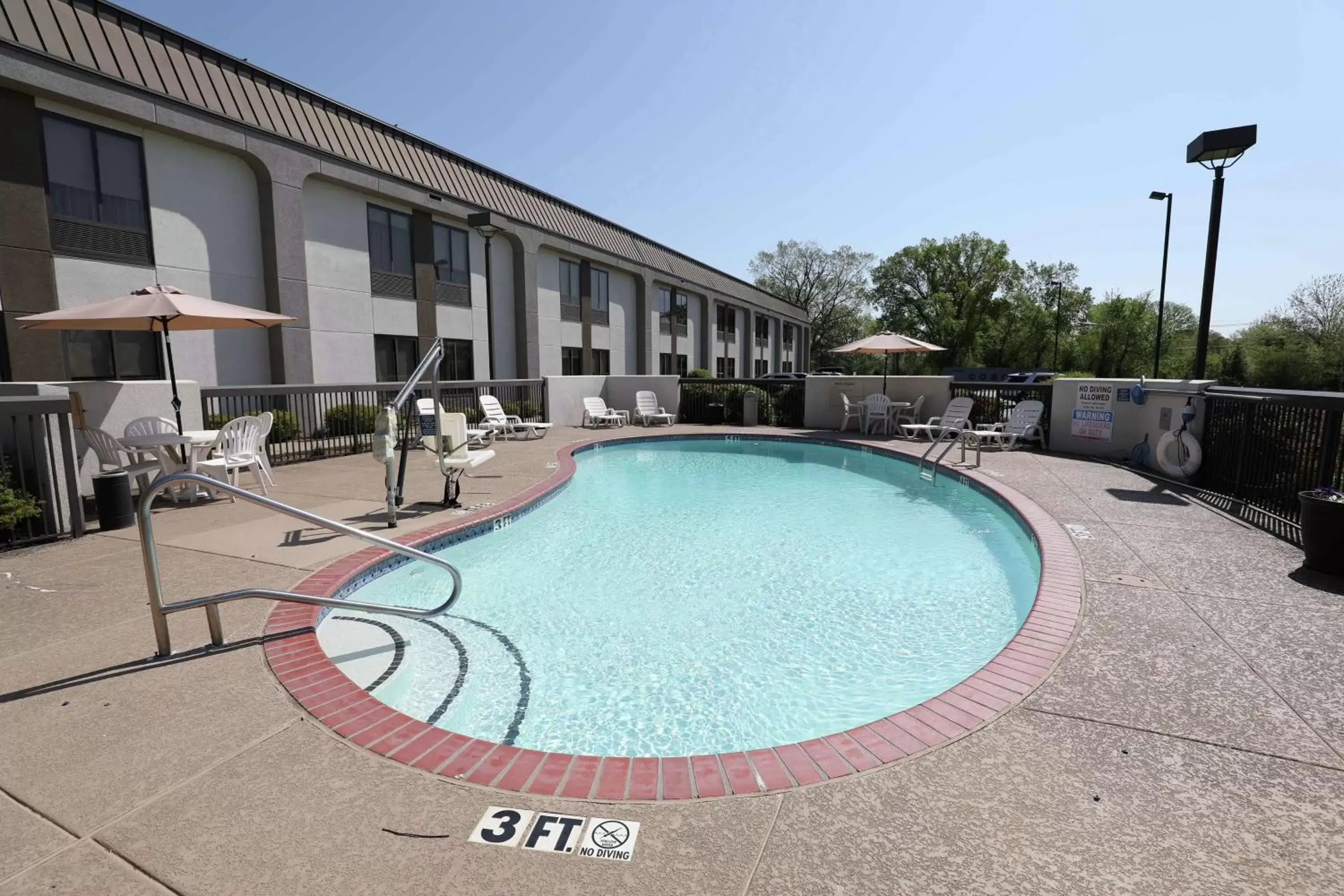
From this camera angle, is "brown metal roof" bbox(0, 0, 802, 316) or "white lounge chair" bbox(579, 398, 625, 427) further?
"white lounge chair" bbox(579, 398, 625, 427)

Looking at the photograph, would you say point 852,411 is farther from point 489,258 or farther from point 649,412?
A: point 489,258

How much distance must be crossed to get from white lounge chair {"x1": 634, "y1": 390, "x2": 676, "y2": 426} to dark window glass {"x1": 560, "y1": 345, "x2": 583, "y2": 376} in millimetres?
6315

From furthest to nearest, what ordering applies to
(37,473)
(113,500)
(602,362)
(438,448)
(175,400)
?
(602,362), (175,400), (438,448), (113,500), (37,473)

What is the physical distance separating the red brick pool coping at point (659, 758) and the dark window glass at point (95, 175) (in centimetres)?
1232

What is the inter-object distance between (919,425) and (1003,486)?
5781mm

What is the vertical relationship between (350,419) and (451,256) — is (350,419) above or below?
below

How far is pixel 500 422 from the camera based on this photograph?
14492mm

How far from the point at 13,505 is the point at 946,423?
14.2m

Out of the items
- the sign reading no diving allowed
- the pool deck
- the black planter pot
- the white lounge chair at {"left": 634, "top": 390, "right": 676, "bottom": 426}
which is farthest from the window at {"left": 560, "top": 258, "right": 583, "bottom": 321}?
the sign reading no diving allowed

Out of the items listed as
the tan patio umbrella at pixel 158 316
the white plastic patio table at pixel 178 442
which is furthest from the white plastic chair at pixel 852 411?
the white plastic patio table at pixel 178 442

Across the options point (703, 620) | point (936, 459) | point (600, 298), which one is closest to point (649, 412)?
point (936, 459)

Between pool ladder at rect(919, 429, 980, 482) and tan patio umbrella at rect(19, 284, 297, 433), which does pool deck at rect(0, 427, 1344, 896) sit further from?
pool ladder at rect(919, 429, 980, 482)

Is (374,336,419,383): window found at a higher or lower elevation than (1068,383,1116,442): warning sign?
higher

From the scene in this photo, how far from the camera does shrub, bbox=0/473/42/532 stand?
528cm
